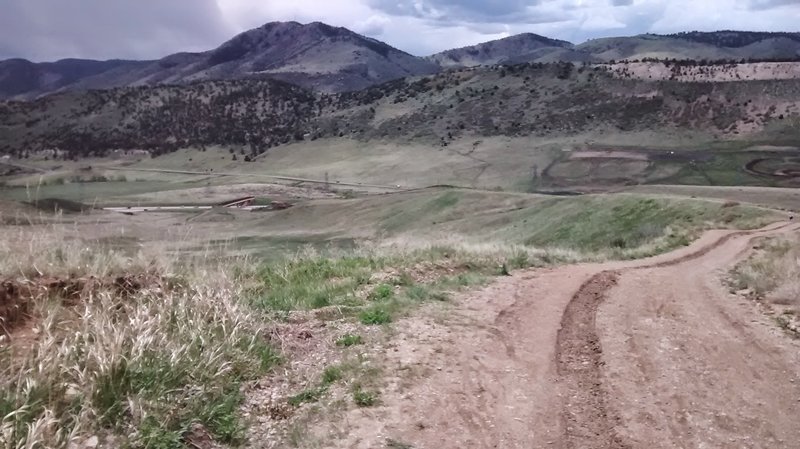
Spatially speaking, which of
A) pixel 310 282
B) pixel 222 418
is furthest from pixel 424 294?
pixel 222 418

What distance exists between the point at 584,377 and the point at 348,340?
8.34ft

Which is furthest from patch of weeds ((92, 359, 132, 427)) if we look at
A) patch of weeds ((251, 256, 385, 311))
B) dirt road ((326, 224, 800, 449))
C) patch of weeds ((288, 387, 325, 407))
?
patch of weeds ((251, 256, 385, 311))

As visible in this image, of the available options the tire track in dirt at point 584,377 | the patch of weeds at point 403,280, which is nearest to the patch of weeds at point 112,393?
the tire track in dirt at point 584,377

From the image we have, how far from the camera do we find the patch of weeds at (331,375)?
268 inches

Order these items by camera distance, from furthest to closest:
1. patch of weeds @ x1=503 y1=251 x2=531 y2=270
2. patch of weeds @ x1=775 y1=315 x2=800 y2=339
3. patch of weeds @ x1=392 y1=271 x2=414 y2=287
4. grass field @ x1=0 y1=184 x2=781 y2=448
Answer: patch of weeds @ x1=503 y1=251 x2=531 y2=270, patch of weeds @ x1=392 y1=271 x2=414 y2=287, patch of weeds @ x1=775 y1=315 x2=800 y2=339, grass field @ x1=0 y1=184 x2=781 y2=448

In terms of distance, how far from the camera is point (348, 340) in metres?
7.98

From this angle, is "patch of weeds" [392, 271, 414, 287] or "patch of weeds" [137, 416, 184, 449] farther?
"patch of weeds" [392, 271, 414, 287]

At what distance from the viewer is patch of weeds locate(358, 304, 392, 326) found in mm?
8859

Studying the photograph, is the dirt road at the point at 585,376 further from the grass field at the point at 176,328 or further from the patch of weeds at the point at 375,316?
the grass field at the point at 176,328

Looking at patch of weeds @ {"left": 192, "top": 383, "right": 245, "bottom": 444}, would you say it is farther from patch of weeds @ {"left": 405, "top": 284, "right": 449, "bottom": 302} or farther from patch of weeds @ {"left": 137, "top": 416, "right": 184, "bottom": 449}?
patch of weeds @ {"left": 405, "top": 284, "right": 449, "bottom": 302}

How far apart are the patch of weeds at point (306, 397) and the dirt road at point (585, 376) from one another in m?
0.47

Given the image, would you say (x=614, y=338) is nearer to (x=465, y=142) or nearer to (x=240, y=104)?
(x=465, y=142)

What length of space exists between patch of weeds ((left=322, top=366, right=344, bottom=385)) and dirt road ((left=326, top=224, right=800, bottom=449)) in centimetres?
53

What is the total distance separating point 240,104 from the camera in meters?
119
